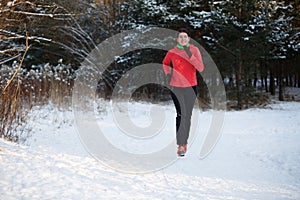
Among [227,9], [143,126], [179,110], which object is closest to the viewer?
[179,110]

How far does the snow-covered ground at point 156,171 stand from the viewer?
10.5 feet

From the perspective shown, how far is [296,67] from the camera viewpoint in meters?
20.0

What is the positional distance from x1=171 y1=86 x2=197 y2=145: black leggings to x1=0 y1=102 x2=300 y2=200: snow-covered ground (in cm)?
67

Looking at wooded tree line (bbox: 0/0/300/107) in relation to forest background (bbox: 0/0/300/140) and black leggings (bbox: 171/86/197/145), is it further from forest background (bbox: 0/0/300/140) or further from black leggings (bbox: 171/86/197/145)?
black leggings (bbox: 171/86/197/145)

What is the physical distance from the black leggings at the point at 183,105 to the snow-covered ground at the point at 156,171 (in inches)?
26.4

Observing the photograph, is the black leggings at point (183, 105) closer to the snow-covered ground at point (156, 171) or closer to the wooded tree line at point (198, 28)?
the snow-covered ground at point (156, 171)

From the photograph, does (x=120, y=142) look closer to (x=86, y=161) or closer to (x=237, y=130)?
(x=86, y=161)

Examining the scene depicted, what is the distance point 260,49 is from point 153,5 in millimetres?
5488

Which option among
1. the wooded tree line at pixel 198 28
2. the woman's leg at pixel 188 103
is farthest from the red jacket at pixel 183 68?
the wooded tree line at pixel 198 28

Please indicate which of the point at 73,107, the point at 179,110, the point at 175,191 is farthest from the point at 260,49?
the point at 175,191

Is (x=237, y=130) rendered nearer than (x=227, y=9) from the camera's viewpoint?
Yes

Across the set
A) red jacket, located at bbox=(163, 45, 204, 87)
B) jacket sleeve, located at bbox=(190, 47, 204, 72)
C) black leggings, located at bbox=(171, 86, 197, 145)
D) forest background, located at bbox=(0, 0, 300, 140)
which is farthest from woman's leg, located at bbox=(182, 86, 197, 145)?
forest background, located at bbox=(0, 0, 300, 140)

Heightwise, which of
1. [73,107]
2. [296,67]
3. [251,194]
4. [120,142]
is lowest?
[251,194]

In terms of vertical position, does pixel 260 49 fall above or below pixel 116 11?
below
